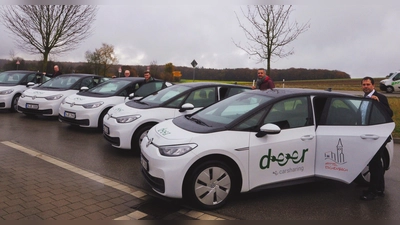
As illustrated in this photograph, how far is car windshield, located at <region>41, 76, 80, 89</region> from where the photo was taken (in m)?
11.8

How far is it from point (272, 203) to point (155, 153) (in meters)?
1.68

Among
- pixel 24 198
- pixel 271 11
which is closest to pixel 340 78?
pixel 271 11

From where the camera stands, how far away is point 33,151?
6.97 metres

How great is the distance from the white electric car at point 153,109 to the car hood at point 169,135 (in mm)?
1723

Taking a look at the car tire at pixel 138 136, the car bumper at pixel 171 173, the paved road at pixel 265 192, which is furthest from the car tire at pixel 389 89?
the car bumper at pixel 171 173

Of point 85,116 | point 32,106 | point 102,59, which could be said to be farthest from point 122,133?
point 102,59

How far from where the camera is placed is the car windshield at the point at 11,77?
43.1 feet

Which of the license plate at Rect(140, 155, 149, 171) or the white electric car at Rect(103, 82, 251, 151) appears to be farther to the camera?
the white electric car at Rect(103, 82, 251, 151)

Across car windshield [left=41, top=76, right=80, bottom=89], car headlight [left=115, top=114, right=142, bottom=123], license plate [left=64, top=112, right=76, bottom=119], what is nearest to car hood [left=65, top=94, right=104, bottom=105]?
license plate [left=64, top=112, right=76, bottom=119]

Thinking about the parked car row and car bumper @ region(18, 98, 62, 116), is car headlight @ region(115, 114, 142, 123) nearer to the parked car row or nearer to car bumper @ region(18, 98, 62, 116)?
the parked car row

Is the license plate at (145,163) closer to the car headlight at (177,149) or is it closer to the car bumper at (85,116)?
the car headlight at (177,149)

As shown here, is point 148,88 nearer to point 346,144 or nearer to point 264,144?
point 264,144

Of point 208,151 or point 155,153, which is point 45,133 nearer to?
point 155,153

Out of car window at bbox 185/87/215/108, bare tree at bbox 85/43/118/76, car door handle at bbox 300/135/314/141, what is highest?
bare tree at bbox 85/43/118/76
